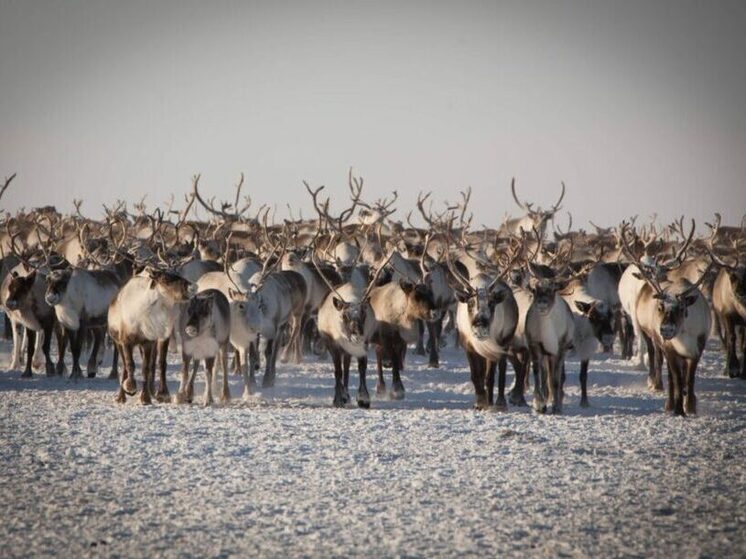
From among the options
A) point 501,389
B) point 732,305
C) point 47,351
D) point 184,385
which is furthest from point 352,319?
point 732,305

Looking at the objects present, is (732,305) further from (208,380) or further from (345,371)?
(208,380)

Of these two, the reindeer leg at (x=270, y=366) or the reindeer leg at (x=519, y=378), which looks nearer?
the reindeer leg at (x=519, y=378)

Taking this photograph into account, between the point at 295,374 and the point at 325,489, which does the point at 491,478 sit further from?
the point at 295,374

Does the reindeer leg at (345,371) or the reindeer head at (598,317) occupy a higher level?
the reindeer head at (598,317)

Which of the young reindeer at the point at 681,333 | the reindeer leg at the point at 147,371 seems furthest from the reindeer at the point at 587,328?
the reindeer leg at the point at 147,371

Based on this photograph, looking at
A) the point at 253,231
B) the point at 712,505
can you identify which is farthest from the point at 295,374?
the point at 253,231

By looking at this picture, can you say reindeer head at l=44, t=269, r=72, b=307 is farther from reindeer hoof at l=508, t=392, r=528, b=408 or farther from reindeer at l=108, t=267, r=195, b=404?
reindeer hoof at l=508, t=392, r=528, b=408

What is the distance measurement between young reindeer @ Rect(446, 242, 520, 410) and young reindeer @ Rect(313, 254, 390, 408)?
3.80ft

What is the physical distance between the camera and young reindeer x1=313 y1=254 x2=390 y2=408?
1264 cm

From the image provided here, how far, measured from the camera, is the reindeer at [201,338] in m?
12.4

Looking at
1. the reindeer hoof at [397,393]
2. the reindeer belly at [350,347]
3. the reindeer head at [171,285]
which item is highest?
the reindeer head at [171,285]

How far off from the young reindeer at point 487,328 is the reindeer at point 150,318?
3.04 metres

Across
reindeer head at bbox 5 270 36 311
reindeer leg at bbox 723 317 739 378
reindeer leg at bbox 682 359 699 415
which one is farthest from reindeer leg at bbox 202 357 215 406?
reindeer leg at bbox 723 317 739 378

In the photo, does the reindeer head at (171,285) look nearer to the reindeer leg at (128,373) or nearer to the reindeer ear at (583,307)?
the reindeer leg at (128,373)
